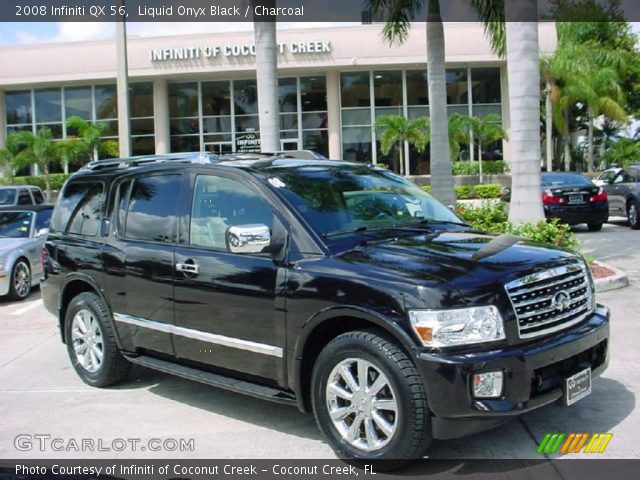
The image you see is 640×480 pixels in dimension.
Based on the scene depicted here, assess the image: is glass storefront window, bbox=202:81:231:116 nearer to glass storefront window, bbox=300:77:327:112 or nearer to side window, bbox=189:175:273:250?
glass storefront window, bbox=300:77:327:112

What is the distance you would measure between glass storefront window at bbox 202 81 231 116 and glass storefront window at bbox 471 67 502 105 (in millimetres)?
12642

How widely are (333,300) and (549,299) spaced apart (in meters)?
1.31

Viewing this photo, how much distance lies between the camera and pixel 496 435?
4668 millimetres

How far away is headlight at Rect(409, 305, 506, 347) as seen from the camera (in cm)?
384

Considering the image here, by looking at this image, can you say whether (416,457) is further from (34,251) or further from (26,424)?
(34,251)

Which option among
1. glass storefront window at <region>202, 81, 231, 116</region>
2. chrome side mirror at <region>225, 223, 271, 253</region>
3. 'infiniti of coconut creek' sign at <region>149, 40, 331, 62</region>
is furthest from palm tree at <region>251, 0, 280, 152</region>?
glass storefront window at <region>202, 81, 231, 116</region>

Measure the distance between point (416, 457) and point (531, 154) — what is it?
734 cm

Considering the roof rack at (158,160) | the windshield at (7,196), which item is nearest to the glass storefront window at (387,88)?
the windshield at (7,196)

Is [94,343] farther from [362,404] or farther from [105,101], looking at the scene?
[105,101]

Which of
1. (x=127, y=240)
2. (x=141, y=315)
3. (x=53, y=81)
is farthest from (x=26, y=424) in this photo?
(x=53, y=81)

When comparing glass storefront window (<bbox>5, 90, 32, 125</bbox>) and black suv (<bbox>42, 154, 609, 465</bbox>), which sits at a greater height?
glass storefront window (<bbox>5, 90, 32, 125</bbox>)

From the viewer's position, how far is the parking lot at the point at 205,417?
4.58m

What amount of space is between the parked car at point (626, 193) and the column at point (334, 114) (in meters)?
18.6

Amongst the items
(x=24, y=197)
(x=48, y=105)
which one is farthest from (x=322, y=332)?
(x=48, y=105)
